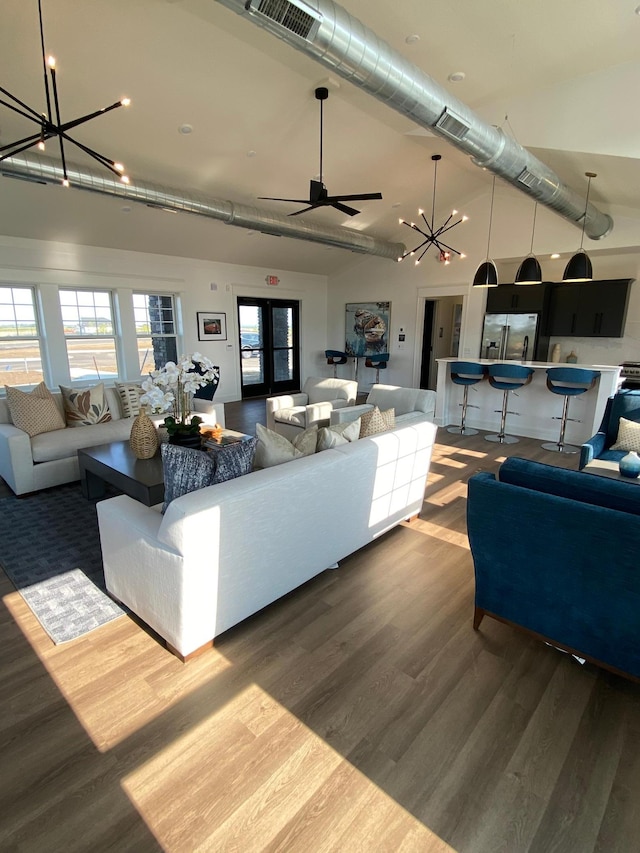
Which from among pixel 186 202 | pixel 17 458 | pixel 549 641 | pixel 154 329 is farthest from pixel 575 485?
pixel 154 329

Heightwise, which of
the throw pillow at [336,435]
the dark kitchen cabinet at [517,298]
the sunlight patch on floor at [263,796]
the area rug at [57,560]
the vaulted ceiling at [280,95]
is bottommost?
the sunlight patch on floor at [263,796]

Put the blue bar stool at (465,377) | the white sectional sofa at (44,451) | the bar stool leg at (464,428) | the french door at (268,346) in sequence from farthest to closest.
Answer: the french door at (268,346) → the bar stool leg at (464,428) → the blue bar stool at (465,377) → the white sectional sofa at (44,451)

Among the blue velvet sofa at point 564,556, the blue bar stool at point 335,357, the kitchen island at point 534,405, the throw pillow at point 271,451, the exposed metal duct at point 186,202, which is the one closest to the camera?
the blue velvet sofa at point 564,556

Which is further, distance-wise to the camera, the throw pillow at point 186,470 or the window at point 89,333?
the window at point 89,333

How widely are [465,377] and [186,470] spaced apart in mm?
5131

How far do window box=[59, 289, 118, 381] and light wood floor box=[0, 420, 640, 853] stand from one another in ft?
17.0

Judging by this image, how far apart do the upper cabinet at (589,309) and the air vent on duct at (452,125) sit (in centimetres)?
454

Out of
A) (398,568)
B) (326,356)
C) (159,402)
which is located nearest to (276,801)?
(398,568)

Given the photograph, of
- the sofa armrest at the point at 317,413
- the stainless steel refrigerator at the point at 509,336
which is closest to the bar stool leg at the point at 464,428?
the stainless steel refrigerator at the point at 509,336

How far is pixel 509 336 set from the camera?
7430 millimetres

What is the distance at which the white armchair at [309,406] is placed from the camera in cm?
482

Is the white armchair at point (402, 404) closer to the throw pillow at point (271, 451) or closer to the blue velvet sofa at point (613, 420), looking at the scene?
the blue velvet sofa at point (613, 420)

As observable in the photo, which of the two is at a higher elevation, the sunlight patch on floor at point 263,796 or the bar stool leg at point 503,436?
the bar stool leg at point 503,436

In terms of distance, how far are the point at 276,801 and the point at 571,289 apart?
A: 7.72 metres
